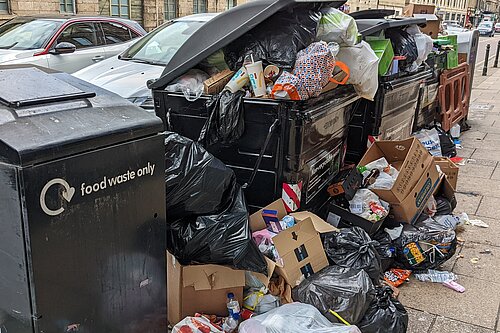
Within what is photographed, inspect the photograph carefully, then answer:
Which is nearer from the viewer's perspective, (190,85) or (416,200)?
(190,85)

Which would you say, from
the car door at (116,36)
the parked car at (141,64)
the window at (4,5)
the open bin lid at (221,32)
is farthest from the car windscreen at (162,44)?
the window at (4,5)

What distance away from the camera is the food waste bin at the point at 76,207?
58.2 inches

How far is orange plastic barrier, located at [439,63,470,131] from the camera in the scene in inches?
266

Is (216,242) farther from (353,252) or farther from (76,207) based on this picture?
(76,207)

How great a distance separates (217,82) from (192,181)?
3.01ft

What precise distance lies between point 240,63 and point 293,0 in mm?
546

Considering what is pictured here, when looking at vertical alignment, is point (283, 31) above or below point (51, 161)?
above

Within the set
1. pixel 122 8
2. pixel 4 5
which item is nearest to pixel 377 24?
pixel 4 5

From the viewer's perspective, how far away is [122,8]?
18188mm

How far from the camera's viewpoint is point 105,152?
1.64m

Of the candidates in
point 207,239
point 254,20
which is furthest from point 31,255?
point 254,20

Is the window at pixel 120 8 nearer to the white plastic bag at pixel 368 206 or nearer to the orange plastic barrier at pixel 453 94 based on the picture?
the orange plastic barrier at pixel 453 94

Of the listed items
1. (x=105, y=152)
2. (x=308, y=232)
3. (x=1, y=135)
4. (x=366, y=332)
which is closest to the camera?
(x=1, y=135)

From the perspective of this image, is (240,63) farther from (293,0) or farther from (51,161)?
(51,161)
